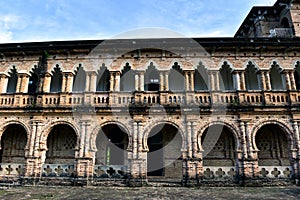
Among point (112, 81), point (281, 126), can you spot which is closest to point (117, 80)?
point (112, 81)

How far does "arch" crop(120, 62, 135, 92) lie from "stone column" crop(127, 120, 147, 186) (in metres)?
3.35

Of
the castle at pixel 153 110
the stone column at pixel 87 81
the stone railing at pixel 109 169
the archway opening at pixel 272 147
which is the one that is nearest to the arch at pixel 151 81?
the castle at pixel 153 110

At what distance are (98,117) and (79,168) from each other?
2.84 meters

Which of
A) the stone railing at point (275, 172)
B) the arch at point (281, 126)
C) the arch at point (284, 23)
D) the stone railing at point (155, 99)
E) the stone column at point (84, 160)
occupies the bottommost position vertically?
the stone railing at point (275, 172)

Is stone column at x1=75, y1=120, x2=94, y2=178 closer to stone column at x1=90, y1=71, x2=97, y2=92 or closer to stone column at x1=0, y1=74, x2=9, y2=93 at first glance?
stone column at x1=90, y1=71, x2=97, y2=92

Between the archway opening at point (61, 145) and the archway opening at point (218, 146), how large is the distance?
8.06 m

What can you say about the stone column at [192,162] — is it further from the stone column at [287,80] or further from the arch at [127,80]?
the stone column at [287,80]

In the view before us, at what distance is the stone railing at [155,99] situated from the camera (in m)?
14.2

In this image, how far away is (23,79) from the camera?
15.2 m

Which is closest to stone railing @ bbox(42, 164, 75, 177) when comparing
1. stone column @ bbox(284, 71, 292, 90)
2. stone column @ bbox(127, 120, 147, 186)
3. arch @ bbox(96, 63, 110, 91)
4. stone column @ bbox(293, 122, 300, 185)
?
stone column @ bbox(127, 120, 147, 186)

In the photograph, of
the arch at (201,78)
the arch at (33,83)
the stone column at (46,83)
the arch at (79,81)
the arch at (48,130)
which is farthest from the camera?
the arch at (33,83)

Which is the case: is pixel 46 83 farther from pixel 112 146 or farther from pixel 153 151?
pixel 153 151

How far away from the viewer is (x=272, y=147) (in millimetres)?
15289

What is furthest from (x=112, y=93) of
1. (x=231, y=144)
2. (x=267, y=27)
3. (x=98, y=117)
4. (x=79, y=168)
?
(x=267, y=27)
